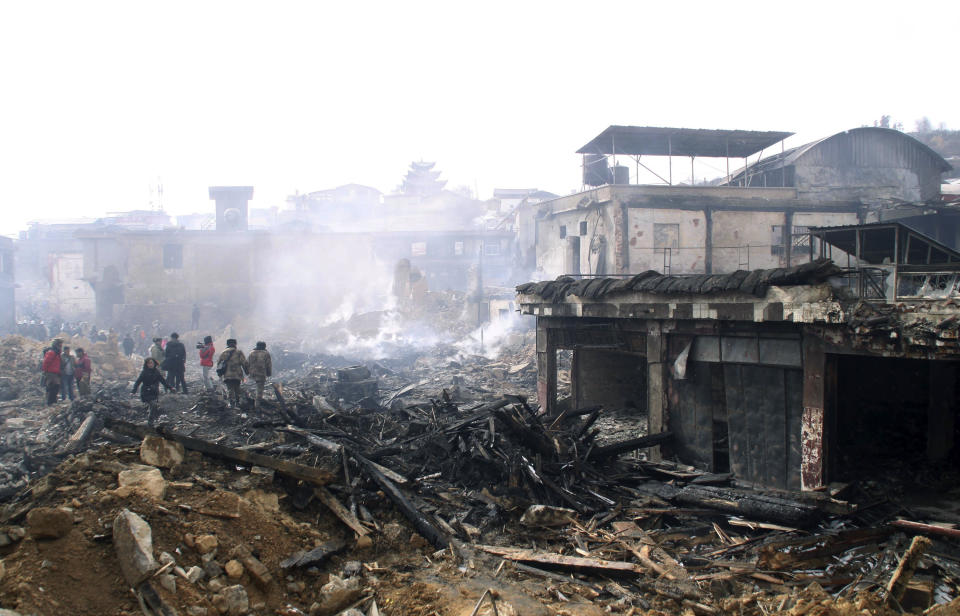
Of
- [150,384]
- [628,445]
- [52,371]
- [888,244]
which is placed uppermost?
[888,244]

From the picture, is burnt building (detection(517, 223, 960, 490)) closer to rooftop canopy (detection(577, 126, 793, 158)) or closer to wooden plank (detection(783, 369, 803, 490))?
wooden plank (detection(783, 369, 803, 490))

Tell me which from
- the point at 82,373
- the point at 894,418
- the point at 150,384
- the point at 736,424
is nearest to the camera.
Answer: the point at 736,424

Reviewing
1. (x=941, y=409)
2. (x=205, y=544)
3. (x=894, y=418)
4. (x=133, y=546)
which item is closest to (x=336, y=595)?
(x=205, y=544)

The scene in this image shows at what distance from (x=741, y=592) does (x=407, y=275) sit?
30.2 meters

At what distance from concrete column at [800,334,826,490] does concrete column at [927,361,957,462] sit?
9.07 feet

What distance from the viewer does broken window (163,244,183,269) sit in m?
A: 38.2

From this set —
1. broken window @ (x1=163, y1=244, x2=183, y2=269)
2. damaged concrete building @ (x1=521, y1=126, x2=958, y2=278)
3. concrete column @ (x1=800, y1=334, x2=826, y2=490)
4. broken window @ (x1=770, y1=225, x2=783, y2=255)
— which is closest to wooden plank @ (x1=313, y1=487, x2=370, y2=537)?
concrete column @ (x1=800, y1=334, x2=826, y2=490)

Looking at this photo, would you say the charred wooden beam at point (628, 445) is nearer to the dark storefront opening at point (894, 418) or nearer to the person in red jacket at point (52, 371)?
the dark storefront opening at point (894, 418)

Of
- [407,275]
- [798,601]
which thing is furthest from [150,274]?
[798,601]

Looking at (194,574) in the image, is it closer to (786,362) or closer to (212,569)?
(212,569)

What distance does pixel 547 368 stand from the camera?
13.5m

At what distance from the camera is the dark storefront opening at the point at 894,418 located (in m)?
9.45

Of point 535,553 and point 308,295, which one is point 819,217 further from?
point 308,295

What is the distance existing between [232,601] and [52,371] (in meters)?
13.5
